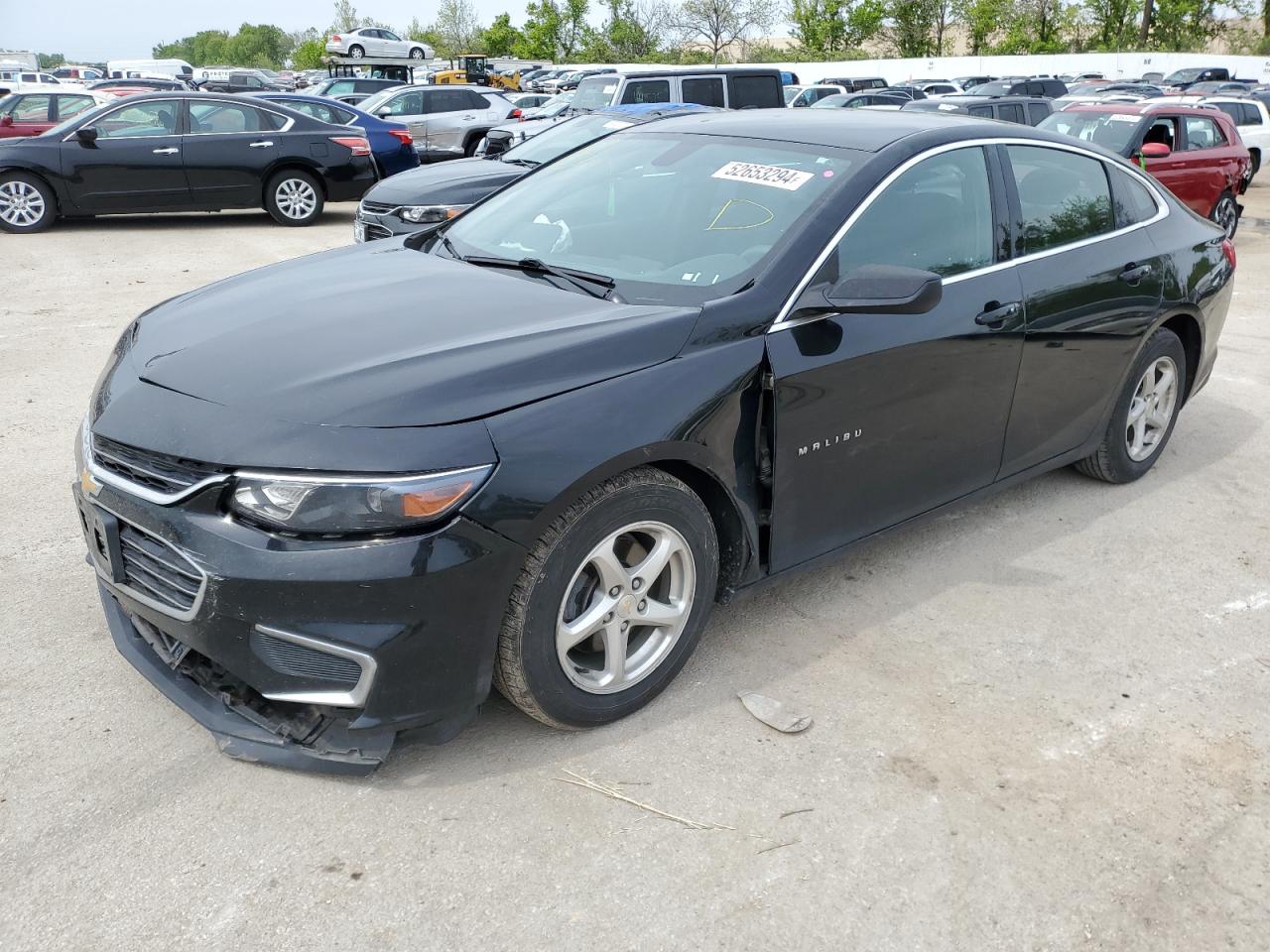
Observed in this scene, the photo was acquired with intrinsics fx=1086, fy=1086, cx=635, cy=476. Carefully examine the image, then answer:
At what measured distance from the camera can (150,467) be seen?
2.73m

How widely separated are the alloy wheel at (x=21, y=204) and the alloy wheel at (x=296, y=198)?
252cm

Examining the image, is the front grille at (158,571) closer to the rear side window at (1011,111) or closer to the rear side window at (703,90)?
the rear side window at (703,90)

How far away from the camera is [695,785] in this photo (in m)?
2.90

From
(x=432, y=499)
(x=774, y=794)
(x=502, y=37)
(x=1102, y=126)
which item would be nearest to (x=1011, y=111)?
(x=1102, y=126)

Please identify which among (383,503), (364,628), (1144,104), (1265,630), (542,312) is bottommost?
(1265,630)

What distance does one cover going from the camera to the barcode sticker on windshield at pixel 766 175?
3.58m

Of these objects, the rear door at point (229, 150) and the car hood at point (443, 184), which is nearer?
the car hood at point (443, 184)

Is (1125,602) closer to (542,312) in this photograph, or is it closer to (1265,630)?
(1265,630)

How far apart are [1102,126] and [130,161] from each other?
1096 centimetres

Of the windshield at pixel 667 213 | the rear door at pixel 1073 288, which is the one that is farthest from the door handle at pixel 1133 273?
the windshield at pixel 667 213

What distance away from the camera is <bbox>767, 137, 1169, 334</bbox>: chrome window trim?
10.7 feet

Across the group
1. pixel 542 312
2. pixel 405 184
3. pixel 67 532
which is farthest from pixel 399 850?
pixel 405 184

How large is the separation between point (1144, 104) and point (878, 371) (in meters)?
11.6

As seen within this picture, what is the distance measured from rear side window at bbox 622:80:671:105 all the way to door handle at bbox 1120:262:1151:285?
35.4ft
